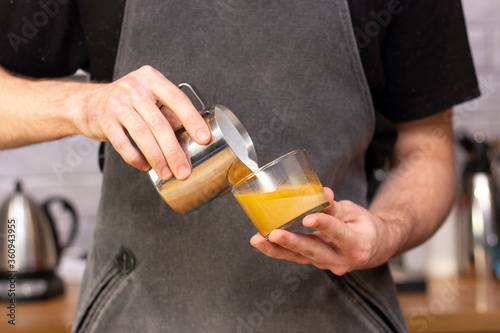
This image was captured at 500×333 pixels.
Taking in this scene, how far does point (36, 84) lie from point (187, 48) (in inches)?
9.2

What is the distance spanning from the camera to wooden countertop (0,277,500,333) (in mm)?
1237

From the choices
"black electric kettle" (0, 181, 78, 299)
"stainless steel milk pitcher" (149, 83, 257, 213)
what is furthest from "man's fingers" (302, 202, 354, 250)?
"black electric kettle" (0, 181, 78, 299)

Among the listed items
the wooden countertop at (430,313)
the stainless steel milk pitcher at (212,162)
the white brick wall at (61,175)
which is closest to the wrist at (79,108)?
the stainless steel milk pitcher at (212,162)

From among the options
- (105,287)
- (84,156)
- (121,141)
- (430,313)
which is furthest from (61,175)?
(121,141)

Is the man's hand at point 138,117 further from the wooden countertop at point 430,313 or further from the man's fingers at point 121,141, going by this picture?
the wooden countertop at point 430,313

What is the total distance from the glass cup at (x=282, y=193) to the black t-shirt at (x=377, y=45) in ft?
1.18

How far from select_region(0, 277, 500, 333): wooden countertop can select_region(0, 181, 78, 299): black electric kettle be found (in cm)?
5

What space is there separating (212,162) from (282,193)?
0.31 feet

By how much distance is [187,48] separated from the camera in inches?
34.5

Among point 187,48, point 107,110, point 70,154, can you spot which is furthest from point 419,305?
point 70,154

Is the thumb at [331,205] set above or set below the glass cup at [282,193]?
below

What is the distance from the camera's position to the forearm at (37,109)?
0.72 metres

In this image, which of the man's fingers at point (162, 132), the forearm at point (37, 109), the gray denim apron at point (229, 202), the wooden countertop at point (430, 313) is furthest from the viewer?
the wooden countertop at point (430, 313)

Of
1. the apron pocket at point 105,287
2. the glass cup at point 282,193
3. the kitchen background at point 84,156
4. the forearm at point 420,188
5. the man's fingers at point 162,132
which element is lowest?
the kitchen background at point 84,156
